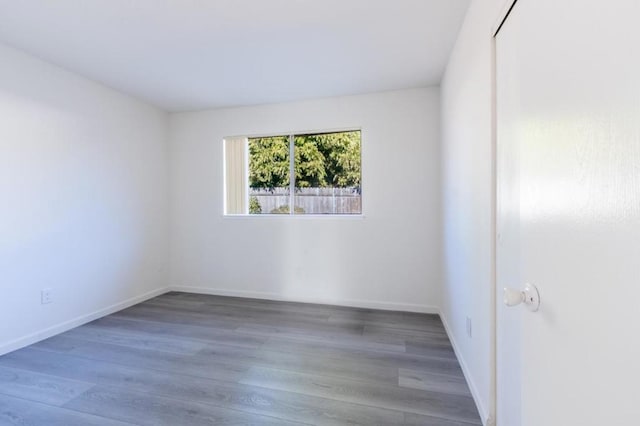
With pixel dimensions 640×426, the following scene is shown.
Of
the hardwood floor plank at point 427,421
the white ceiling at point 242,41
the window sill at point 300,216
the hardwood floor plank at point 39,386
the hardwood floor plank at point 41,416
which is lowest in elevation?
the hardwood floor plank at point 427,421

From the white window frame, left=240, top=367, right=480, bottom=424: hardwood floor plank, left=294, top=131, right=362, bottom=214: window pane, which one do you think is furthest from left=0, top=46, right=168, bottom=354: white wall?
left=240, top=367, right=480, bottom=424: hardwood floor plank

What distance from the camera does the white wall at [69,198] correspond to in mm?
2391

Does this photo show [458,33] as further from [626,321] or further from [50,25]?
[50,25]

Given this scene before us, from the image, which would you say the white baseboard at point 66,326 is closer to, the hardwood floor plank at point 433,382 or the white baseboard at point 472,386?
the hardwood floor plank at point 433,382

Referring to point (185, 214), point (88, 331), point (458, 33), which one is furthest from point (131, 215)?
point (458, 33)

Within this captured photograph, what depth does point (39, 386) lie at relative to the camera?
193 centimetres

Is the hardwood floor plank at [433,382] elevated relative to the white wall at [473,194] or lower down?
lower down

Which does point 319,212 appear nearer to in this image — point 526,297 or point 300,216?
point 300,216

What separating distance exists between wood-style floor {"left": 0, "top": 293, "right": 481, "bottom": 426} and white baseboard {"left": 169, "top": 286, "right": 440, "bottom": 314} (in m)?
0.14

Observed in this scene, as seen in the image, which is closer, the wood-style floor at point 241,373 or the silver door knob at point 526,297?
the silver door knob at point 526,297

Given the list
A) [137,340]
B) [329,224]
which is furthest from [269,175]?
[137,340]

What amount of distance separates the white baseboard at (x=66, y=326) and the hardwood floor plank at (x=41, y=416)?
0.86 m

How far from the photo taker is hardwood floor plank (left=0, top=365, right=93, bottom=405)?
182 cm

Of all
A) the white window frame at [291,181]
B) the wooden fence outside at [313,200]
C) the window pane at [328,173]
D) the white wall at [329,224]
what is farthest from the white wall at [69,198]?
the window pane at [328,173]
